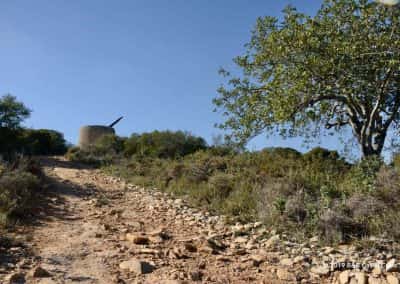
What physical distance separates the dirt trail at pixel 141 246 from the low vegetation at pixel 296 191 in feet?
2.73

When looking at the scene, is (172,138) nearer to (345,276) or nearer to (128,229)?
(128,229)

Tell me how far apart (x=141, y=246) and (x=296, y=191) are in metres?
3.74

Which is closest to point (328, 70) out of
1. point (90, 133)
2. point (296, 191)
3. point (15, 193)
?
point (296, 191)

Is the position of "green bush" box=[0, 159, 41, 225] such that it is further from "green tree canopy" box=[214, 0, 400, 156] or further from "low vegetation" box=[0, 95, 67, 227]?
"green tree canopy" box=[214, 0, 400, 156]

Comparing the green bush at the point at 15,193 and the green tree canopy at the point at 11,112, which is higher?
the green tree canopy at the point at 11,112

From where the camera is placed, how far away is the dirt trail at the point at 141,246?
4.27 metres

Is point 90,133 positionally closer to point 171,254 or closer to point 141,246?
point 141,246

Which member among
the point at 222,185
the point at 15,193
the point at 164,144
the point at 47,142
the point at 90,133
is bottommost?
the point at 15,193

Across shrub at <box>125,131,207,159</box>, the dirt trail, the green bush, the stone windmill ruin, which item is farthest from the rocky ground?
the stone windmill ruin

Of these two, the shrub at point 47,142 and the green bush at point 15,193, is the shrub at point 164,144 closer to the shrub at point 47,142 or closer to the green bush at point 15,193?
the shrub at point 47,142

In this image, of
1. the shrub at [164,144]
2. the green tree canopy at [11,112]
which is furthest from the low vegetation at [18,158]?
the shrub at [164,144]

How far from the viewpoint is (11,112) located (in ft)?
62.5

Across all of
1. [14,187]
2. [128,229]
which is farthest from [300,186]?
[14,187]

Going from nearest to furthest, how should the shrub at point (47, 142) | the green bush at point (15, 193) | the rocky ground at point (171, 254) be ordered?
the rocky ground at point (171, 254) → the green bush at point (15, 193) → the shrub at point (47, 142)
